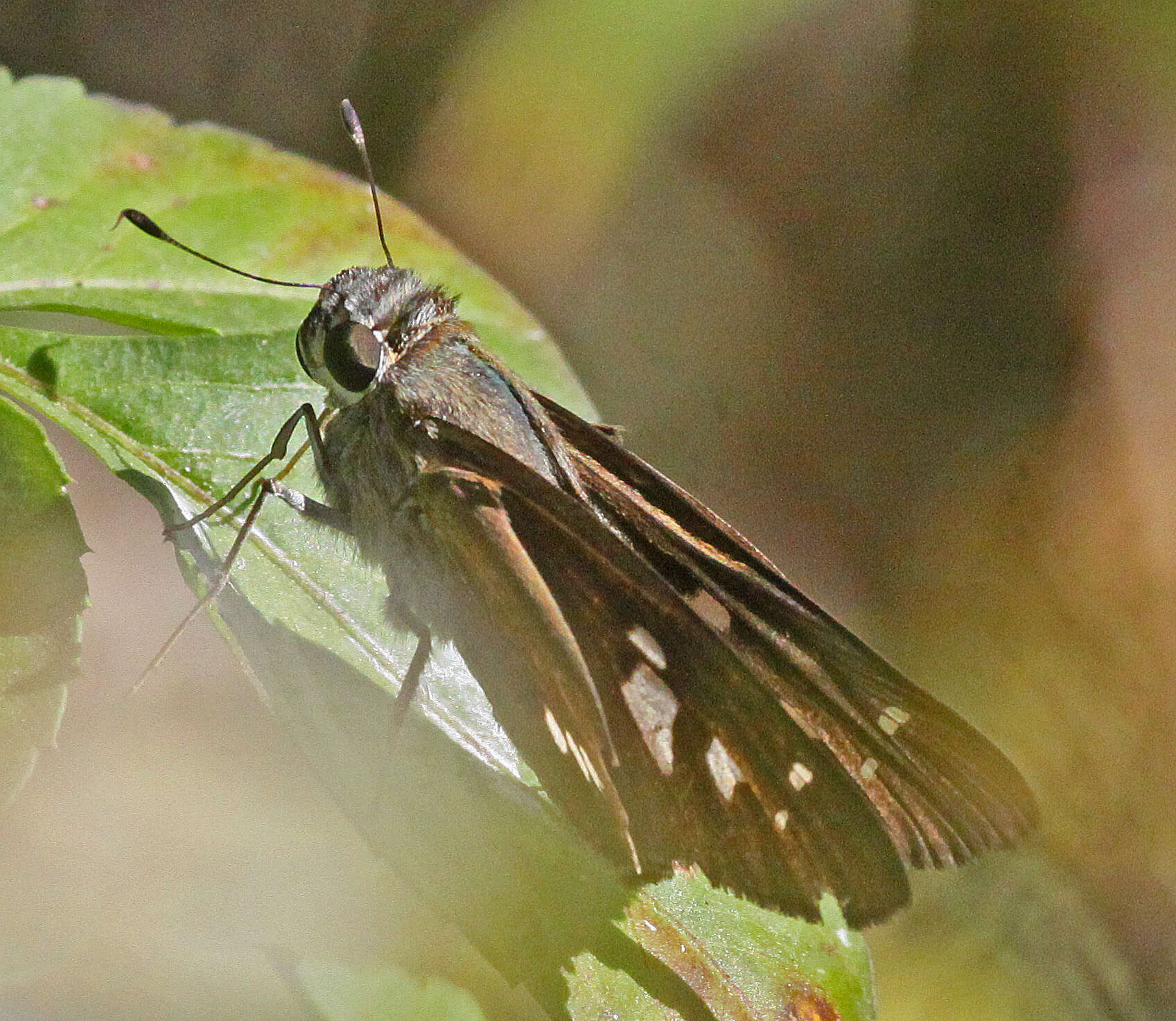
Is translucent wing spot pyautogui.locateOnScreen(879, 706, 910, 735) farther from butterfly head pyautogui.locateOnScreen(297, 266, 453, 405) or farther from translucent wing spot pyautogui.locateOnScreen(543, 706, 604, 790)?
butterfly head pyautogui.locateOnScreen(297, 266, 453, 405)

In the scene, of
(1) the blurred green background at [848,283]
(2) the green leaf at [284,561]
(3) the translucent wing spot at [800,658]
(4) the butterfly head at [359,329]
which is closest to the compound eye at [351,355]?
(4) the butterfly head at [359,329]

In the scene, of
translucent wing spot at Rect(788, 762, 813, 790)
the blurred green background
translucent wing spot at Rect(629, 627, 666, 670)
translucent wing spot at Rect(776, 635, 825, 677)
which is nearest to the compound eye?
translucent wing spot at Rect(629, 627, 666, 670)

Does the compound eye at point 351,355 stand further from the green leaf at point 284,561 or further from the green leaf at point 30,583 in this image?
the green leaf at point 30,583

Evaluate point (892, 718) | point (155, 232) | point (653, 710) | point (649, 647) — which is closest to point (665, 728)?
point (653, 710)

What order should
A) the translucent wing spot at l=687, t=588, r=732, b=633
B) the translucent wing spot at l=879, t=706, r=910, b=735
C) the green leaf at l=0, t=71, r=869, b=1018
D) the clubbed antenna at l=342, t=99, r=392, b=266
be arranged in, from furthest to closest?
the clubbed antenna at l=342, t=99, r=392, b=266 → the translucent wing spot at l=687, t=588, r=732, b=633 → the translucent wing spot at l=879, t=706, r=910, b=735 → the green leaf at l=0, t=71, r=869, b=1018

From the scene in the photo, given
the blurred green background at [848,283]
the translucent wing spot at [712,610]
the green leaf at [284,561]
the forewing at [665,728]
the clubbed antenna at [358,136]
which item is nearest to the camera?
the green leaf at [284,561]

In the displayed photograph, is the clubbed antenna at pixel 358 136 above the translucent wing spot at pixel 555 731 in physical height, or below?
above

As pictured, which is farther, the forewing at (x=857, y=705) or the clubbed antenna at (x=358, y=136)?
the clubbed antenna at (x=358, y=136)
